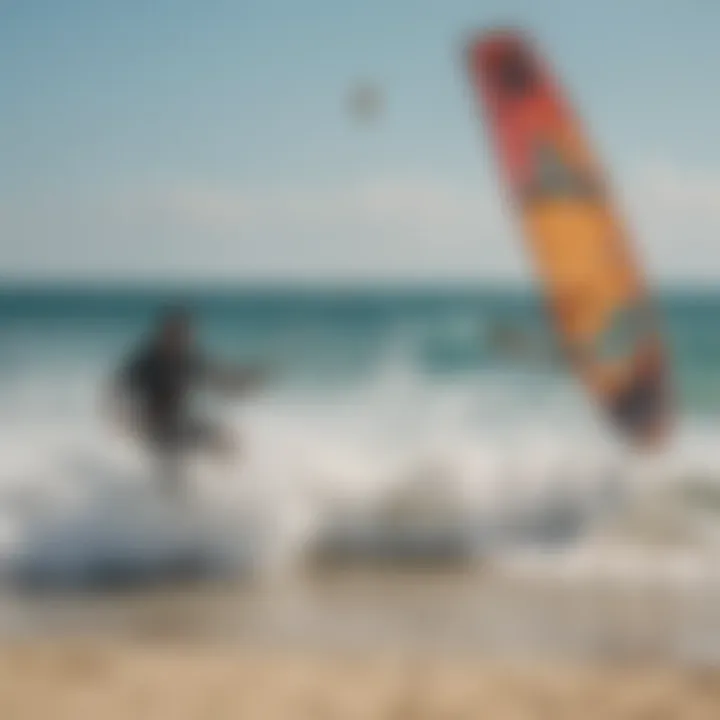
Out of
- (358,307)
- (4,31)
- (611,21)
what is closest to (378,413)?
(358,307)

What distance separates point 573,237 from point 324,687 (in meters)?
0.57

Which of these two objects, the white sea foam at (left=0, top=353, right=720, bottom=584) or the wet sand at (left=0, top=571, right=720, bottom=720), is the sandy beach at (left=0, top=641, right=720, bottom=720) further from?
the white sea foam at (left=0, top=353, right=720, bottom=584)

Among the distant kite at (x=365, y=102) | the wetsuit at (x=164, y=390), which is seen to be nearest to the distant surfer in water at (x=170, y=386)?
the wetsuit at (x=164, y=390)

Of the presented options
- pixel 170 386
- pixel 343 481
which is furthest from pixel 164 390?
pixel 343 481

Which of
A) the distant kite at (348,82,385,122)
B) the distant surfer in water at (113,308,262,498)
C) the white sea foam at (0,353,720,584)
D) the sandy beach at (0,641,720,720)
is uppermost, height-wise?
the distant kite at (348,82,385,122)

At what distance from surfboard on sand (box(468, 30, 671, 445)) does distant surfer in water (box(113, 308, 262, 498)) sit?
0.37 meters

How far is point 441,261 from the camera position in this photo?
1564mm

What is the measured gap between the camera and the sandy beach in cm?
140

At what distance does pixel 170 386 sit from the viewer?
1.60 m

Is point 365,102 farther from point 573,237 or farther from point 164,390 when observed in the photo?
point 164,390

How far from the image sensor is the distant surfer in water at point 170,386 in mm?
1590

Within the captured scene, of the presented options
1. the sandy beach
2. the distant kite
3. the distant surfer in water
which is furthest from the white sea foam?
the distant kite

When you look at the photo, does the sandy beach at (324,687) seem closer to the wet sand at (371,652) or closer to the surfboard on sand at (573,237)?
the wet sand at (371,652)

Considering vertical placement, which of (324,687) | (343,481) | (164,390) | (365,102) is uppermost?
(365,102)
